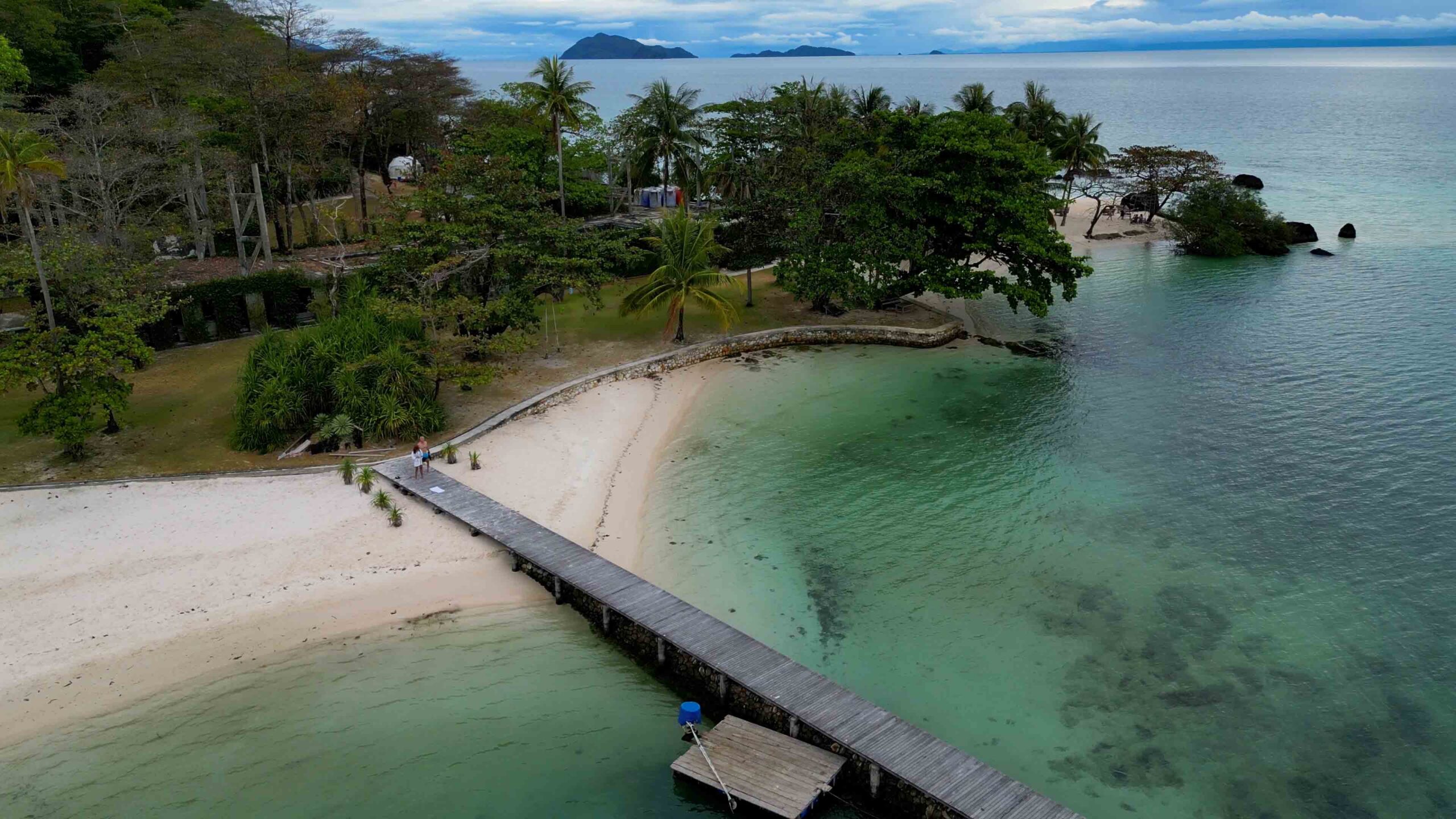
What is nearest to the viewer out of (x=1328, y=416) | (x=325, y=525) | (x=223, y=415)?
(x=325, y=525)

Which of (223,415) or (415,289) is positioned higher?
(415,289)

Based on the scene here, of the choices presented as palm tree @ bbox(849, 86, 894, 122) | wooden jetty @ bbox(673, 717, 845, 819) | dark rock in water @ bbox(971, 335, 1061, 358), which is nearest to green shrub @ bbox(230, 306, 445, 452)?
wooden jetty @ bbox(673, 717, 845, 819)

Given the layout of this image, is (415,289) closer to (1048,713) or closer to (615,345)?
(615,345)

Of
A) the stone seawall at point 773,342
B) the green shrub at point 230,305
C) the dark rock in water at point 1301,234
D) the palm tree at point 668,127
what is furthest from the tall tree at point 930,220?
the dark rock in water at point 1301,234

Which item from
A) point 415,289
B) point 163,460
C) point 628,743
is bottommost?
point 628,743

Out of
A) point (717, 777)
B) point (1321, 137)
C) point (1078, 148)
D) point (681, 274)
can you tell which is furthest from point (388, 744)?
point (1321, 137)

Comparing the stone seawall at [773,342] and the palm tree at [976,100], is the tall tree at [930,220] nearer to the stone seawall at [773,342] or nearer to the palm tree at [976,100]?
the stone seawall at [773,342]

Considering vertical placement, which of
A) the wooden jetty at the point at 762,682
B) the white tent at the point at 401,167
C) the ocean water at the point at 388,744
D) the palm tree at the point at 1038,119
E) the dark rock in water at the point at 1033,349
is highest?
the palm tree at the point at 1038,119

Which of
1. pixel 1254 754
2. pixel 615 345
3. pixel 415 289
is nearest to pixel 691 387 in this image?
pixel 615 345
